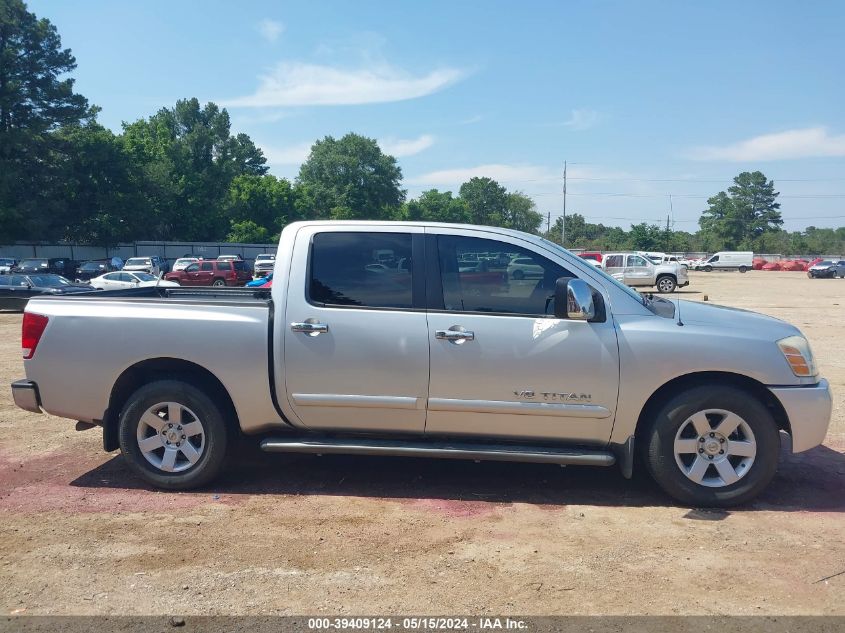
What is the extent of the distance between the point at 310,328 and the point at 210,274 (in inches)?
1272

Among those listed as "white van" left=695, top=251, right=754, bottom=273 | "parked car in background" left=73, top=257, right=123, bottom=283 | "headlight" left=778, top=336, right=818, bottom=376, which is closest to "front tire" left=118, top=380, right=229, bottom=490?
"headlight" left=778, top=336, right=818, bottom=376

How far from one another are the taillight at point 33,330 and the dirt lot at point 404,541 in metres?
0.38

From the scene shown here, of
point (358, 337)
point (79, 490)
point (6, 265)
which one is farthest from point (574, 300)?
point (6, 265)

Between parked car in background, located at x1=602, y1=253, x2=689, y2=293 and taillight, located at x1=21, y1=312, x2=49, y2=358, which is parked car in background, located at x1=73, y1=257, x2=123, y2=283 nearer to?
parked car in background, located at x1=602, y1=253, x2=689, y2=293

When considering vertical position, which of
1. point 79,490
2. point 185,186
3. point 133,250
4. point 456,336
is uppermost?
point 185,186

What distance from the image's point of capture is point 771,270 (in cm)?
7144

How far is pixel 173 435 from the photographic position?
5.02 m

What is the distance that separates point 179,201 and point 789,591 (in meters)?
75.1

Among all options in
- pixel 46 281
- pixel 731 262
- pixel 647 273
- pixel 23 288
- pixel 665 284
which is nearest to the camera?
pixel 23 288

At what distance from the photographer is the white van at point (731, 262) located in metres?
66.6

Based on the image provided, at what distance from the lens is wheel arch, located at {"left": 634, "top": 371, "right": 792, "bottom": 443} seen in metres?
4.70

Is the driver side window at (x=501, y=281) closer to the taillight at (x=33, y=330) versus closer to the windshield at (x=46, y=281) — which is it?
the taillight at (x=33, y=330)

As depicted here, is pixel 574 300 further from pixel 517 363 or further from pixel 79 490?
pixel 79 490

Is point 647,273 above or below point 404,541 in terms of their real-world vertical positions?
above
